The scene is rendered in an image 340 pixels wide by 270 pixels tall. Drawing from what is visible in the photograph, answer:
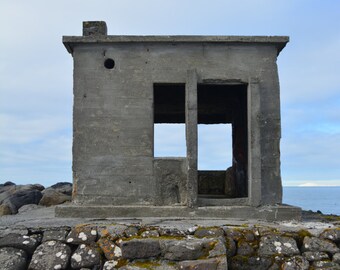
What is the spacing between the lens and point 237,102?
11.5 m

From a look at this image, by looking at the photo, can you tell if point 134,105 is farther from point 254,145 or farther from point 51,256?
point 51,256

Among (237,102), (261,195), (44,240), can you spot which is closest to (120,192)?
(44,240)

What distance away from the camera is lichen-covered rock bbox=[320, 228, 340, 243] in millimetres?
6426

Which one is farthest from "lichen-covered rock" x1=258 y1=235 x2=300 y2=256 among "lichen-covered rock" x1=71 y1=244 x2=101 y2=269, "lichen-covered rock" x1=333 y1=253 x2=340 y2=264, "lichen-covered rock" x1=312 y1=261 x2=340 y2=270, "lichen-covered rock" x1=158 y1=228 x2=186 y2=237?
"lichen-covered rock" x1=71 y1=244 x2=101 y2=269

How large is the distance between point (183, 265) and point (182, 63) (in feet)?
13.2

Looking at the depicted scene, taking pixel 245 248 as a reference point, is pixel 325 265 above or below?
below

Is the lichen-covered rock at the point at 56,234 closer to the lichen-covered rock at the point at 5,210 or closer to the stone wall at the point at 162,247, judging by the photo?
the stone wall at the point at 162,247

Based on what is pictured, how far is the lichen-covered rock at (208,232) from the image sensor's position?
20.1 feet

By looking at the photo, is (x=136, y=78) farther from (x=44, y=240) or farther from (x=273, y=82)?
(x=44, y=240)

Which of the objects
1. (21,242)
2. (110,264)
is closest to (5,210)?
(21,242)

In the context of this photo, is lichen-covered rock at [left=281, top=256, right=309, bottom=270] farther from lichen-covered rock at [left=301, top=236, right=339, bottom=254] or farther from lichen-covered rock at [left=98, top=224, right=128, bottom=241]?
lichen-covered rock at [left=98, top=224, right=128, bottom=241]

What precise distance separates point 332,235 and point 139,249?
2918mm

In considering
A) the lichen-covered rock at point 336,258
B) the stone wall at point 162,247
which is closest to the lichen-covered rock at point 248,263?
the stone wall at point 162,247

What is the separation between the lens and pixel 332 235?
6.45 meters
